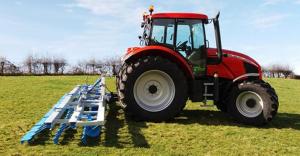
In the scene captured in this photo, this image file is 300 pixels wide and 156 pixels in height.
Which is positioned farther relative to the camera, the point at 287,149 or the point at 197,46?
the point at 197,46

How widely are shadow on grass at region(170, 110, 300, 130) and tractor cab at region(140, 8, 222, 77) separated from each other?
3.53 ft

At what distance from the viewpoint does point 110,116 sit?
8242 mm

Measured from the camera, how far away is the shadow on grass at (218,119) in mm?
8086

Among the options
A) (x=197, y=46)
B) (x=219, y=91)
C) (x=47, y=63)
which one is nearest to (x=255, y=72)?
(x=219, y=91)

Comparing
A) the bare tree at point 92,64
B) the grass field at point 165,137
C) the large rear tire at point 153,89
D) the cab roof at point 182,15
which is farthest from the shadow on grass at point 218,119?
the bare tree at point 92,64

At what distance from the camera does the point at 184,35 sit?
8359 millimetres

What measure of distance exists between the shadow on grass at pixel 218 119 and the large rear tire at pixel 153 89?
1.48 ft

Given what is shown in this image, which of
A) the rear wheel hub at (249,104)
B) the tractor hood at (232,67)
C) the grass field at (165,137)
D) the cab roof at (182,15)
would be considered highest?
the cab roof at (182,15)

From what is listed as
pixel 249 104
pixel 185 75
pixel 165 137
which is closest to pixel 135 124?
pixel 165 137

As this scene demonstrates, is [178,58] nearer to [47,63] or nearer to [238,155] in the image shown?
[238,155]

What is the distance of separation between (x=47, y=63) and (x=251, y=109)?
2735 centimetres

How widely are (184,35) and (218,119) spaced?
2175 mm

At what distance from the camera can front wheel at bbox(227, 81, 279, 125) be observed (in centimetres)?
789

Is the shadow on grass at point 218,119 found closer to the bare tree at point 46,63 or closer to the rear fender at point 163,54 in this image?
the rear fender at point 163,54
